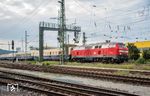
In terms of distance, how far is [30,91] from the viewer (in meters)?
16.2

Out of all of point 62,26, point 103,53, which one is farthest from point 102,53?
point 62,26

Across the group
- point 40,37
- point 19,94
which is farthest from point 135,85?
point 40,37

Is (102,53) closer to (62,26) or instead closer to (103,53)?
(103,53)

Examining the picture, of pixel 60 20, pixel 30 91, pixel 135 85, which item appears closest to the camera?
pixel 30 91

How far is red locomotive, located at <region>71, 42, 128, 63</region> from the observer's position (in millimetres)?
41750

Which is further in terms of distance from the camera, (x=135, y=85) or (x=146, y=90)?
(x=135, y=85)

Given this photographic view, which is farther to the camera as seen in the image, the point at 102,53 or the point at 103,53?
the point at 102,53

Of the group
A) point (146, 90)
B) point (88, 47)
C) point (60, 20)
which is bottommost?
point (146, 90)

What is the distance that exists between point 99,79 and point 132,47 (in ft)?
94.2

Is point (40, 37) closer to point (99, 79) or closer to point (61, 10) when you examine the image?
point (61, 10)

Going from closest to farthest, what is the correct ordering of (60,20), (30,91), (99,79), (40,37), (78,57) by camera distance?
(30,91) → (99,79) → (60,20) → (78,57) → (40,37)

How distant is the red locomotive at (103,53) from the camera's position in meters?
41.8

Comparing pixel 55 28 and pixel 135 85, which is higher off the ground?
pixel 55 28

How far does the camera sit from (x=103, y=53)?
44219 millimetres
